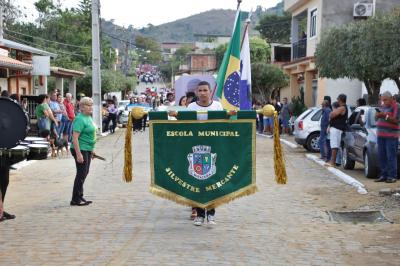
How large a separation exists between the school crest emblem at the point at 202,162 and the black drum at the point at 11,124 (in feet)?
7.31

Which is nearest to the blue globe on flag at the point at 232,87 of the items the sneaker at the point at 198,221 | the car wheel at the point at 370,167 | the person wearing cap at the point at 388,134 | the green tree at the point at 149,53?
the person wearing cap at the point at 388,134

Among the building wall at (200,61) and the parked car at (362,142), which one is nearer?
the parked car at (362,142)

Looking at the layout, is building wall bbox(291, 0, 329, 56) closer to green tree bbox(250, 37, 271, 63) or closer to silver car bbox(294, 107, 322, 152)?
silver car bbox(294, 107, 322, 152)

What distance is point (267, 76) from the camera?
43.8 metres

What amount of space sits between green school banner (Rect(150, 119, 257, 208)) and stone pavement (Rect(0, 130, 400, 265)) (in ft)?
1.59

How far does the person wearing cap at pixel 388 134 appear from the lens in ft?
38.8

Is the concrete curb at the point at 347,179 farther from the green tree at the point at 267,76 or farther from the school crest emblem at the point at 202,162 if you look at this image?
the green tree at the point at 267,76

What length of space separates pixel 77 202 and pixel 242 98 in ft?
14.2

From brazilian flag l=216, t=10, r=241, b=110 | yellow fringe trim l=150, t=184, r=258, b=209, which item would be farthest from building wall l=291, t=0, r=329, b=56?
yellow fringe trim l=150, t=184, r=258, b=209

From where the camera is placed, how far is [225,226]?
817cm

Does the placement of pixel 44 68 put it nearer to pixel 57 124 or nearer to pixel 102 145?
pixel 102 145

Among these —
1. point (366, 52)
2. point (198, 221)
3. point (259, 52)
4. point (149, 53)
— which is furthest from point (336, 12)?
point (149, 53)

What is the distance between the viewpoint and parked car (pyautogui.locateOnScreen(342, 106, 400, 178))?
12695mm

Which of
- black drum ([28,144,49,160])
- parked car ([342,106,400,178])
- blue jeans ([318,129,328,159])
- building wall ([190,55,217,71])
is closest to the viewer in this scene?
black drum ([28,144,49,160])
